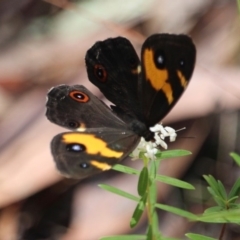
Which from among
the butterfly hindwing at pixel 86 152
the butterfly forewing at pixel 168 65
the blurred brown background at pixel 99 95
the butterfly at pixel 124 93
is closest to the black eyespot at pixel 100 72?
the butterfly at pixel 124 93

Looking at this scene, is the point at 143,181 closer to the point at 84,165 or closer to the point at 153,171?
the point at 153,171

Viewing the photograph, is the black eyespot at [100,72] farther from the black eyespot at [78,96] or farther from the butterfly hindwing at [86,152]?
the butterfly hindwing at [86,152]

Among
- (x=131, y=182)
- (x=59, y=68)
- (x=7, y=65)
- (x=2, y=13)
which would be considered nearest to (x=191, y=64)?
(x=131, y=182)

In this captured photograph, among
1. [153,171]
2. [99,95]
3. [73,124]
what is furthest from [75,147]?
[99,95]

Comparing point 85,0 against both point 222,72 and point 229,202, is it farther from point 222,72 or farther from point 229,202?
point 229,202

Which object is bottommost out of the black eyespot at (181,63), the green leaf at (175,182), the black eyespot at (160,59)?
the green leaf at (175,182)
